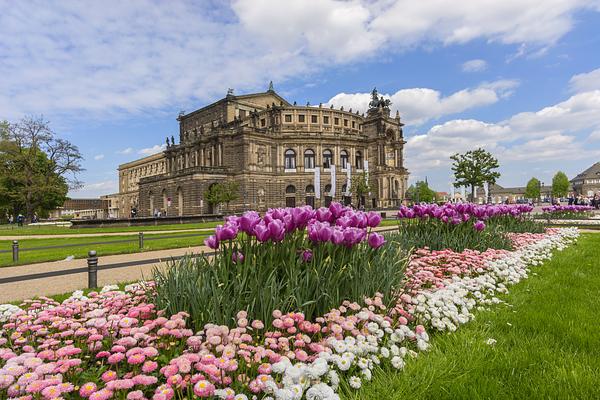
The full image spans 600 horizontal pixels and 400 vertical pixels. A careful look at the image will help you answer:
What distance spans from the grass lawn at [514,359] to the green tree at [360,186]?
51.1 metres

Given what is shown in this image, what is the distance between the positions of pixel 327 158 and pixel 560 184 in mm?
82089

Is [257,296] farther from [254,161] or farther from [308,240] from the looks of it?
[254,161]

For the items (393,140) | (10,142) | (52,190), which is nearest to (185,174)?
(52,190)

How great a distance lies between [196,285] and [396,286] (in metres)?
2.50

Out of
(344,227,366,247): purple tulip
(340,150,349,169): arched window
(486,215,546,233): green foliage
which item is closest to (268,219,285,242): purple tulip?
(344,227,366,247): purple tulip

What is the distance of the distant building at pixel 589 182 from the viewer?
117375mm

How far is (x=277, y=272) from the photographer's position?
4008mm

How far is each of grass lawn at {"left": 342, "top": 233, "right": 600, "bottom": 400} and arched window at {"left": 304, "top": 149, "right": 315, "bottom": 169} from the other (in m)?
58.0

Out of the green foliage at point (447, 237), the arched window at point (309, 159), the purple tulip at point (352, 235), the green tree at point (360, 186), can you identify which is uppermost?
the arched window at point (309, 159)

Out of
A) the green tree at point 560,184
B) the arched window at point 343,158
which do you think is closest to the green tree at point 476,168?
the arched window at point 343,158

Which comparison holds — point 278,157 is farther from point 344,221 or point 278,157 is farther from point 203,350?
point 203,350

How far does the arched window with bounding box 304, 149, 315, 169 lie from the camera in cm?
6220

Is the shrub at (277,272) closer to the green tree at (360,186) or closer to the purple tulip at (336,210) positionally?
the purple tulip at (336,210)

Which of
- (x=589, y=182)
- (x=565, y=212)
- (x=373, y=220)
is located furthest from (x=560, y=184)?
(x=373, y=220)
